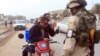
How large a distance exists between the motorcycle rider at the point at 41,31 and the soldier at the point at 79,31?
8.66 ft

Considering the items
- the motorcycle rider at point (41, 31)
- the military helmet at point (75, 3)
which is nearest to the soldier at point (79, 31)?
the military helmet at point (75, 3)

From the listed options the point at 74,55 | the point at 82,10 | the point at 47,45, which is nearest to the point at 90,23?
the point at 82,10

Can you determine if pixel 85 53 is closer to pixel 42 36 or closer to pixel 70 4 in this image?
pixel 70 4

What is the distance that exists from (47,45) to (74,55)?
2478 millimetres

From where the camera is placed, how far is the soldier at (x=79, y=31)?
410 centimetres

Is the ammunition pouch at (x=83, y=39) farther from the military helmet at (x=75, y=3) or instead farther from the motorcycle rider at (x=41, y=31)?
the motorcycle rider at (x=41, y=31)

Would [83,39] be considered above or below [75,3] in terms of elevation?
below

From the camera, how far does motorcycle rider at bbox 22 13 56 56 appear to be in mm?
6934

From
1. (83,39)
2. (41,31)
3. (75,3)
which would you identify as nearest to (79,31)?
(83,39)

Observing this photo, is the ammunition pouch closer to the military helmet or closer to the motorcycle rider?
the military helmet

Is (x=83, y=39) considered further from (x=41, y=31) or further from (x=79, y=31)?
(x=41, y=31)

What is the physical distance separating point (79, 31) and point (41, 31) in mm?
3060

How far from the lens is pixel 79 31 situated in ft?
13.8

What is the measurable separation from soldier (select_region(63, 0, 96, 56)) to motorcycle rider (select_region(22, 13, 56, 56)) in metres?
2.64
